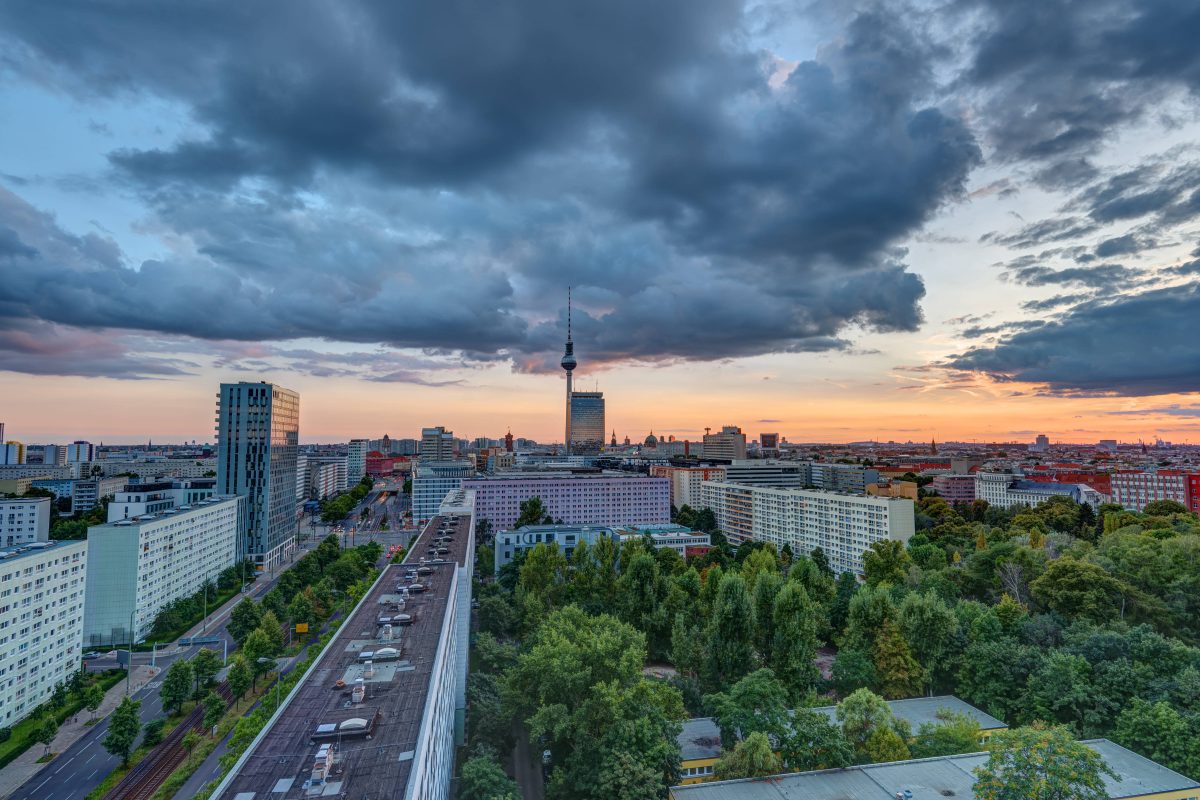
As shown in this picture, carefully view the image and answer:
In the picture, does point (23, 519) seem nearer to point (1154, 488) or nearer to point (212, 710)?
point (212, 710)

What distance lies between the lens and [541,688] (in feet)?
114

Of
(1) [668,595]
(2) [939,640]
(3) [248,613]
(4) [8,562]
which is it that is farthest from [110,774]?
(2) [939,640]

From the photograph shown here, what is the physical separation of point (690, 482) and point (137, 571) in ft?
343

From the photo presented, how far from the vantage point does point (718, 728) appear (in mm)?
37188

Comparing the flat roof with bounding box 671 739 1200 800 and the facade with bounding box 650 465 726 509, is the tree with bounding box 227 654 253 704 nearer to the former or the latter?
the flat roof with bounding box 671 739 1200 800

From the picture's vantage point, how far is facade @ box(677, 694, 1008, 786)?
33.8 metres

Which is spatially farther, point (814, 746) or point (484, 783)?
point (814, 746)

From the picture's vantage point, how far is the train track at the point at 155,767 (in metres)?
36.1

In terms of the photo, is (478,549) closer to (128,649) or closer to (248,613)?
(248,613)

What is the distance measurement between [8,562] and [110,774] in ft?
56.1

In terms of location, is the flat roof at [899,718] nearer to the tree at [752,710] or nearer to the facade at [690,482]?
the tree at [752,710]

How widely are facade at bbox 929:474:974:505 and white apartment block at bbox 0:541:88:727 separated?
510 feet

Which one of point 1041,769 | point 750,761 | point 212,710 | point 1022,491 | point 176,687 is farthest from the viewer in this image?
point 1022,491

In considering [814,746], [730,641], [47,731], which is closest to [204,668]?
[47,731]
